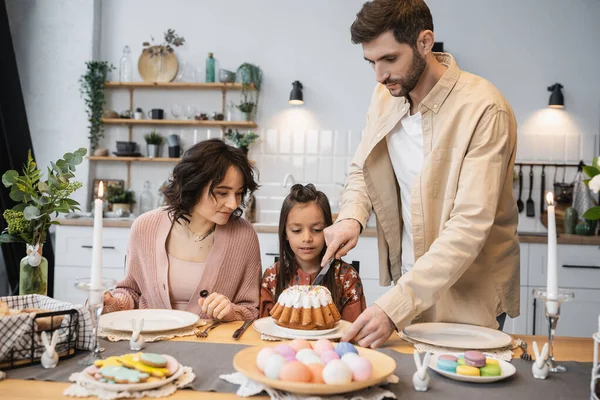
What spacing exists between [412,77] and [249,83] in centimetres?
288

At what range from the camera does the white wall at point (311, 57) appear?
4473 millimetres

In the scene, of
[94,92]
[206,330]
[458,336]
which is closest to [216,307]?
[206,330]

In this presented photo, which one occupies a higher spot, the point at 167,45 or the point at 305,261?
the point at 167,45

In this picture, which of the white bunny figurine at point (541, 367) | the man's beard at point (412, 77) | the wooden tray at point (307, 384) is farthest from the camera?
the man's beard at point (412, 77)

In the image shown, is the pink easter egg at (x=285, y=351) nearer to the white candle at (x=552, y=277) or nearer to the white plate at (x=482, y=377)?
the white plate at (x=482, y=377)

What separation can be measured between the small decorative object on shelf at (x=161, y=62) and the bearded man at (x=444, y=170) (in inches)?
122

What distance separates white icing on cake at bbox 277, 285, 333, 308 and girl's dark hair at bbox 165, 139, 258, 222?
61cm

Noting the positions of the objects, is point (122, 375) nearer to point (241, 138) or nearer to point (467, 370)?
point (467, 370)

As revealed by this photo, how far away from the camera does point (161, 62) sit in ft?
15.3

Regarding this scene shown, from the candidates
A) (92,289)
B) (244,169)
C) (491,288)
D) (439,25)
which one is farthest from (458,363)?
(439,25)

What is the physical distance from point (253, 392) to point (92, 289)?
0.38 metres

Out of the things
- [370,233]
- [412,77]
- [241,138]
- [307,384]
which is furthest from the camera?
[241,138]

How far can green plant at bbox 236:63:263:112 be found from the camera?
4484 millimetres

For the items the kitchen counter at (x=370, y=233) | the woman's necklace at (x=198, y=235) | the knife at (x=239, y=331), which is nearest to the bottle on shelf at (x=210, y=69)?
the kitchen counter at (x=370, y=233)
